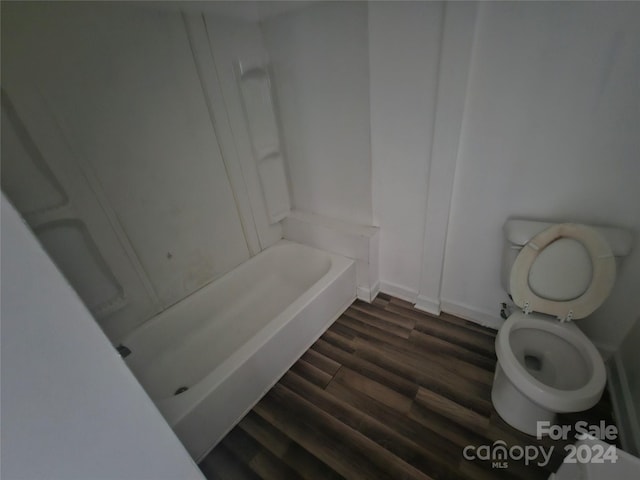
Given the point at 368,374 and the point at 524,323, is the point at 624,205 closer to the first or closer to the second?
the point at 524,323

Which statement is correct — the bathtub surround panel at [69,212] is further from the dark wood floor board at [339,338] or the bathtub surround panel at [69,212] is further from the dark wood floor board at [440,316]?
the dark wood floor board at [440,316]

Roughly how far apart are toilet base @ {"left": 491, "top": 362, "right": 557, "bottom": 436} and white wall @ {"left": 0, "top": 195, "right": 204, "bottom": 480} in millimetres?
1381

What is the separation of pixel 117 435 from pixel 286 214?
5.97 feet

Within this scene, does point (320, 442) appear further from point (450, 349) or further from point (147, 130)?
point (147, 130)

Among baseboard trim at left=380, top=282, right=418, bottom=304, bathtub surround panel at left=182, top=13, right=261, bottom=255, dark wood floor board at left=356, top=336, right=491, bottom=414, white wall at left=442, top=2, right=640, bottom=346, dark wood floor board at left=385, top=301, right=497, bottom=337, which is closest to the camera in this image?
white wall at left=442, top=2, right=640, bottom=346

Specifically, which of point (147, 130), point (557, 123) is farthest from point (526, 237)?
point (147, 130)

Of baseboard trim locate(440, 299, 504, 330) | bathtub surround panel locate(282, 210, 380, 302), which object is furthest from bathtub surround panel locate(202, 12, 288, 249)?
baseboard trim locate(440, 299, 504, 330)

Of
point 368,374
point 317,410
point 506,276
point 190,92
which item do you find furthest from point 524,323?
point 190,92

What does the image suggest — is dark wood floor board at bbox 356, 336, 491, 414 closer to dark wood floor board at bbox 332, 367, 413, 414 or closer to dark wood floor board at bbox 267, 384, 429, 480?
dark wood floor board at bbox 332, 367, 413, 414

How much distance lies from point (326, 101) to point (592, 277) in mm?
1584

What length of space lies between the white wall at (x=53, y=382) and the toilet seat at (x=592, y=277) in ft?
4.90

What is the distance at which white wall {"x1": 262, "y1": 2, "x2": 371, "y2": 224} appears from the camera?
4.80 ft

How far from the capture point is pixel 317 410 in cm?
141

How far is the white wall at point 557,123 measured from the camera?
100cm
